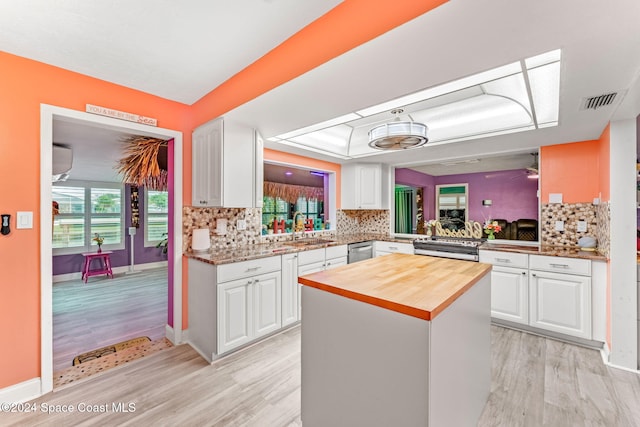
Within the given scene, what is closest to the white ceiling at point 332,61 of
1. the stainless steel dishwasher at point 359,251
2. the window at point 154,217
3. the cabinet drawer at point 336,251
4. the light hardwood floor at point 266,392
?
the cabinet drawer at point 336,251

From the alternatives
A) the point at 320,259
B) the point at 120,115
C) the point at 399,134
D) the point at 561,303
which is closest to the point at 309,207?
the point at 320,259

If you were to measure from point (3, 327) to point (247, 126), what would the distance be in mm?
2400

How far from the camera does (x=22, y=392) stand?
6.27 feet

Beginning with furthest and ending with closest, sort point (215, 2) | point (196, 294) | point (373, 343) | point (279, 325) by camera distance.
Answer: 1. point (279, 325)
2. point (196, 294)
3. point (215, 2)
4. point (373, 343)

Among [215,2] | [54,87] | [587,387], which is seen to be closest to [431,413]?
[587,387]

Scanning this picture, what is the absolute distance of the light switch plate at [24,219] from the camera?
1928mm

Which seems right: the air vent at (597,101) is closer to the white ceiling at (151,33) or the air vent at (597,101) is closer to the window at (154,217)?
the white ceiling at (151,33)

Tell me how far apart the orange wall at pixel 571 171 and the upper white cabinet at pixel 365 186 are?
84.1 inches

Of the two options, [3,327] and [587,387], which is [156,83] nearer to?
[3,327]

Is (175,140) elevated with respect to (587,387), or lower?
elevated

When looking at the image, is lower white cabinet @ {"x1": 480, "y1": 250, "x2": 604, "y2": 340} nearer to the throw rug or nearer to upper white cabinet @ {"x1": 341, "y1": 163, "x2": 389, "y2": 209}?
upper white cabinet @ {"x1": 341, "y1": 163, "x2": 389, "y2": 209}

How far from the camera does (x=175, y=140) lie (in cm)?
278

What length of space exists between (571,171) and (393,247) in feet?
7.52

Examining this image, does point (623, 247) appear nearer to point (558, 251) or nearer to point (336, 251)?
point (558, 251)
